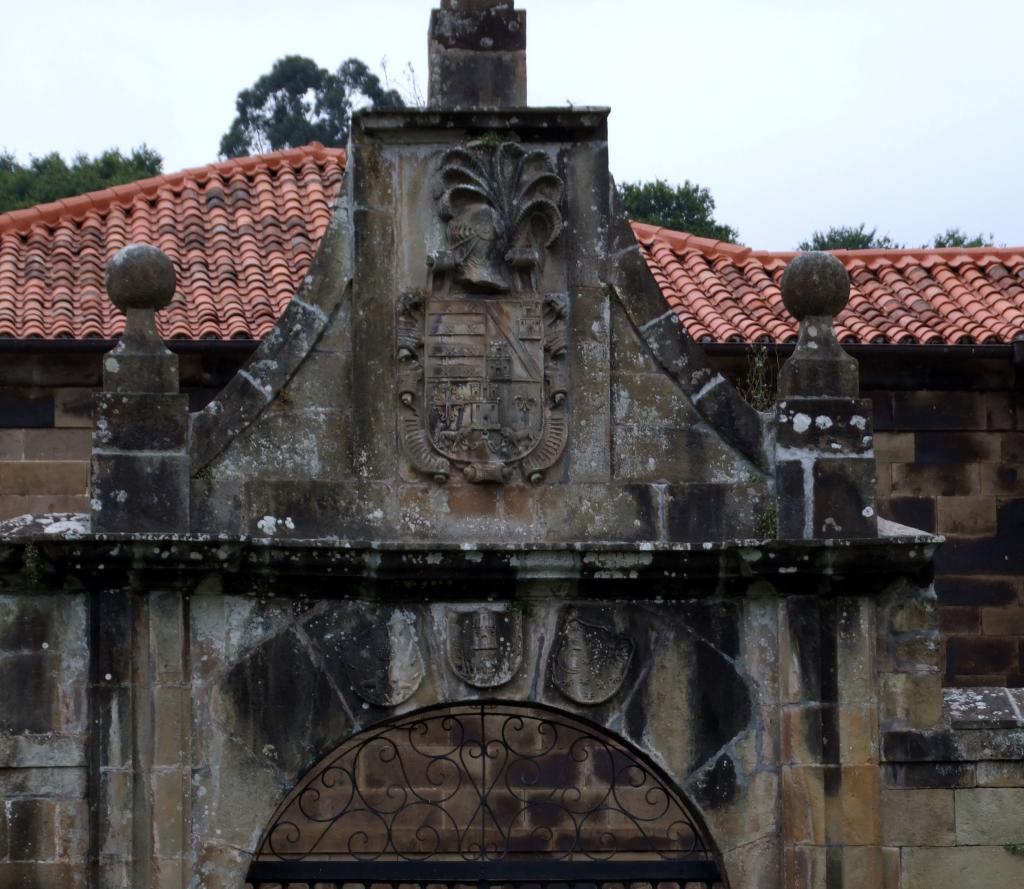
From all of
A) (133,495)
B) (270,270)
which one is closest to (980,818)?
(133,495)

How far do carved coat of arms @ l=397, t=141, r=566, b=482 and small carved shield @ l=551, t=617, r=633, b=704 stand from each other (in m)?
0.67

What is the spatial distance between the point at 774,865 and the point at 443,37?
12.0 ft

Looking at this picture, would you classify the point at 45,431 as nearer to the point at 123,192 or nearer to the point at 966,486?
the point at 123,192

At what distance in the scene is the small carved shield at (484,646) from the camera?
8.16 metres

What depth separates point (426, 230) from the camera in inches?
329

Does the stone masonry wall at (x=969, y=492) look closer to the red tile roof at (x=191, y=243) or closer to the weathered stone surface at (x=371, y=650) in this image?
the red tile roof at (x=191, y=243)

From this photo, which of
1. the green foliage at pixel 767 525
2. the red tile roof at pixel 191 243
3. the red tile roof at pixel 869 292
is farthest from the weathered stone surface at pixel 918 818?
the red tile roof at pixel 191 243

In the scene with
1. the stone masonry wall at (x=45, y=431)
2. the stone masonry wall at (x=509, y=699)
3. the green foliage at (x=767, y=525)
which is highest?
the stone masonry wall at (x=45, y=431)

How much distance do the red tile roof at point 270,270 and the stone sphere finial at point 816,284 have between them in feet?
19.0

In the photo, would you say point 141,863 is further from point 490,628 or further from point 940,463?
point 940,463

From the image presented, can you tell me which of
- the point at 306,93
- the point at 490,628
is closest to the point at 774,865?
the point at 490,628

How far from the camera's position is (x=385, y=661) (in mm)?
8148

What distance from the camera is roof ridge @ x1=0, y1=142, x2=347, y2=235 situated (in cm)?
1574

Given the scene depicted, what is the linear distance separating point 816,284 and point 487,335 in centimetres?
135
